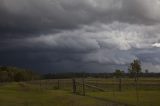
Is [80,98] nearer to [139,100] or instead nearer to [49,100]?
[49,100]

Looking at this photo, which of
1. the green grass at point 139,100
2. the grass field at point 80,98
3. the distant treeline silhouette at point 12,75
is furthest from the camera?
the distant treeline silhouette at point 12,75

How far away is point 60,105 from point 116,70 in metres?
92.2

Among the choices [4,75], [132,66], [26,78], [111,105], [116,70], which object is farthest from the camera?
[26,78]

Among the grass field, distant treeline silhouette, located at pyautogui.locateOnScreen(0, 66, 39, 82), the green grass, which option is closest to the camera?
the green grass

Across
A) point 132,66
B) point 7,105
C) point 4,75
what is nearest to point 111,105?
point 7,105

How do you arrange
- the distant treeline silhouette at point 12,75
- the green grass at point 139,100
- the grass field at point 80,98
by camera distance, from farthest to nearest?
the distant treeline silhouette at point 12,75, the grass field at point 80,98, the green grass at point 139,100

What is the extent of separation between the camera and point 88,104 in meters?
34.6

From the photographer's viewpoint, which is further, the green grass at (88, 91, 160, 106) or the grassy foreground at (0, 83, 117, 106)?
the grassy foreground at (0, 83, 117, 106)

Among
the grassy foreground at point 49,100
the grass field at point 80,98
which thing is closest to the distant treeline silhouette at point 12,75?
the grass field at point 80,98

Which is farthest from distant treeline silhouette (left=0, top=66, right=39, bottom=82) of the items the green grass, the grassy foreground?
the green grass

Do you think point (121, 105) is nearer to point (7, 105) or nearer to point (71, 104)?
point (71, 104)

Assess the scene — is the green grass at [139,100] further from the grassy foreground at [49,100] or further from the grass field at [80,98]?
the grassy foreground at [49,100]

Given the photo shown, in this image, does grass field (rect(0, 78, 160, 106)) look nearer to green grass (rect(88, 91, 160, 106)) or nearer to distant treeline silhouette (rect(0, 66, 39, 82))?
green grass (rect(88, 91, 160, 106))

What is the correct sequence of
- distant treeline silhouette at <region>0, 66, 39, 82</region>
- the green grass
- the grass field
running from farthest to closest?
distant treeline silhouette at <region>0, 66, 39, 82</region>
the grass field
the green grass
